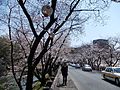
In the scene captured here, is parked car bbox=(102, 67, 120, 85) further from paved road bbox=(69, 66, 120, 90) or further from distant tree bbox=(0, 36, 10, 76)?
distant tree bbox=(0, 36, 10, 76)

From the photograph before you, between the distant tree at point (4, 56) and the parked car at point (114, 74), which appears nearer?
the parked car at point (114, 74)

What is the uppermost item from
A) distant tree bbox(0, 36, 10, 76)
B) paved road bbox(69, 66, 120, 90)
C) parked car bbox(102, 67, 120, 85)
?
distant tree bbox(0, 36, 10, 76)

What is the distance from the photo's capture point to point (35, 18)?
21.6 m

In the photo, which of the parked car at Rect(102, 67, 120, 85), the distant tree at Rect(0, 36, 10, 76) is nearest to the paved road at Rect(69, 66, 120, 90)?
the parked car at Rect(102, 67, 120, 85)

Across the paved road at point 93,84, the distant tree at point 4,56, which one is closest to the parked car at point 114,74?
the paved road at point 93,84

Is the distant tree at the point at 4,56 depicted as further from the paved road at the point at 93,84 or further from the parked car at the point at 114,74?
the parked car at the point at 114,74

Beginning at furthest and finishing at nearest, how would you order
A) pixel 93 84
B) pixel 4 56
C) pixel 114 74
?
pixel 4 56
pixel 114 74
pixel 93 84

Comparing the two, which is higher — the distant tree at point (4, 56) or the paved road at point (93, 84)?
the distant tree at point (4, 56)

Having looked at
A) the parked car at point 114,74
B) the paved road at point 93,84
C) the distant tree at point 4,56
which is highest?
the distant tree at point 4,56

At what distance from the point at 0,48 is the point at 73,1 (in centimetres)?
4861

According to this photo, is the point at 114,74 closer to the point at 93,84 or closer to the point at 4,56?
the point at 93,84

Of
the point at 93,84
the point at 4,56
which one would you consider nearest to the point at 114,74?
the point at 93,84

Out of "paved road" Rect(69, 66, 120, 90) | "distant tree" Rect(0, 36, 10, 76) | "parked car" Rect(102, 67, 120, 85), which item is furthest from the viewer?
"distant tree" Rect(0, 36, 10, 76)

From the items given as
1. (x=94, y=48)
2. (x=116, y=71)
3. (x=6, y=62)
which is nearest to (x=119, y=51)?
(x=94, y=48)
